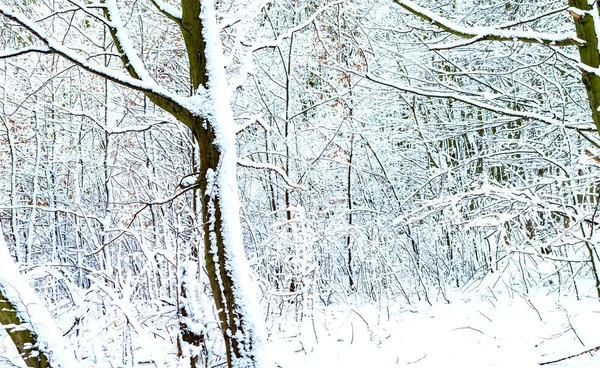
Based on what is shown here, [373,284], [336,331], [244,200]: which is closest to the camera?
[336,331]

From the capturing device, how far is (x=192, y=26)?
8.87 ft

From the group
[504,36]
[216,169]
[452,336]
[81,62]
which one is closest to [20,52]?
[81,62]

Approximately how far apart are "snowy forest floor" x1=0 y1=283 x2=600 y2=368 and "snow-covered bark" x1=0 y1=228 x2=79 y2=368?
0.63m

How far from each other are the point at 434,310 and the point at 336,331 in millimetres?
1253

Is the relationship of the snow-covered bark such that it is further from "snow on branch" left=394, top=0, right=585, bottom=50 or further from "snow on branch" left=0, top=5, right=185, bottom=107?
"snow on branch" left=394, top=0, right=585, bottom=50

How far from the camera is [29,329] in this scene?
2.74 m

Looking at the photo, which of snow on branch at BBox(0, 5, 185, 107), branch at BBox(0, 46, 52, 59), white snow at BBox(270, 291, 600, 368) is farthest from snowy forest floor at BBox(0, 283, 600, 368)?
branch at BBox(0, 46, 52, 59)

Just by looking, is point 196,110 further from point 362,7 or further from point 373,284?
point 362,7

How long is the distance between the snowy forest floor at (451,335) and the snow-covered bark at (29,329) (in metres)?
0.63

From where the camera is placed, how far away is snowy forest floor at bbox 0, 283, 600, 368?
3.60 m

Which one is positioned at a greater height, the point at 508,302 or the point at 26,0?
the point at 26,0

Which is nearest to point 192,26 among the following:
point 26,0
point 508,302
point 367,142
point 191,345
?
point 191,345

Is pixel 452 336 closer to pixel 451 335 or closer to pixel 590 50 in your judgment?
pixel 451 335

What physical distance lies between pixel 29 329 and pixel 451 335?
131 inches
